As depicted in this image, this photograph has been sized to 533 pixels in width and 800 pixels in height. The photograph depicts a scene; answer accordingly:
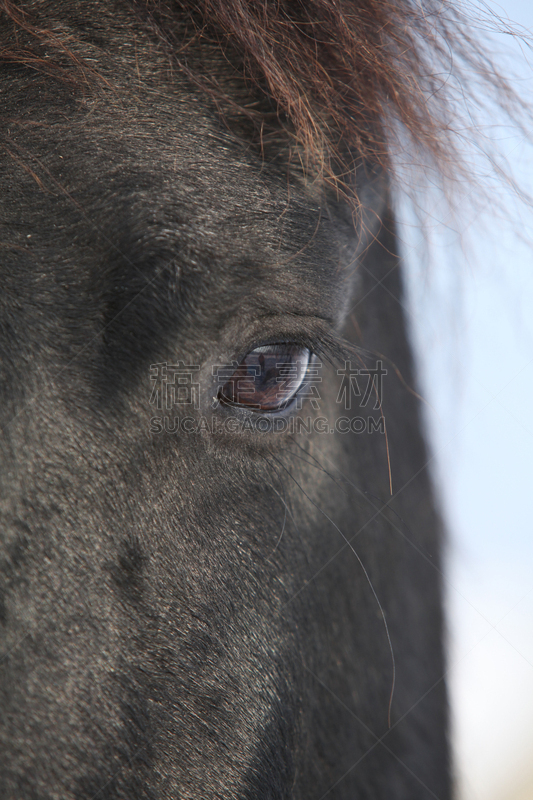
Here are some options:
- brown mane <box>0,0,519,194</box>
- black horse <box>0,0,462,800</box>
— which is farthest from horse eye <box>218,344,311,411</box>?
brown mane <box>0,0,519,194</box>

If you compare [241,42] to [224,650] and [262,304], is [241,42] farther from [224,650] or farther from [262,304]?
[224,650]

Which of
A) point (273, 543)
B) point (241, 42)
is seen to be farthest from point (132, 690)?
point (241, 42)

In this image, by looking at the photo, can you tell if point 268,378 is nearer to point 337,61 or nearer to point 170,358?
point 170,358

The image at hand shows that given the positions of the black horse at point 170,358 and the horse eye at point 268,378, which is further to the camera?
the horse eye at point 268,378

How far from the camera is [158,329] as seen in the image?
58 cm

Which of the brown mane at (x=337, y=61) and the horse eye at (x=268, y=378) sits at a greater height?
the brown mane at (x=337, y=61)

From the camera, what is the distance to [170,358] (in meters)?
0.60

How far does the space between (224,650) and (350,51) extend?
0.69 meters

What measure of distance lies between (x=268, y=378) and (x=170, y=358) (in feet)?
0.44

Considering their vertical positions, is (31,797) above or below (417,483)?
above

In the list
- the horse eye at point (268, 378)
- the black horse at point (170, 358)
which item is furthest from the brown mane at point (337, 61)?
the horse eye at point (268, 378)

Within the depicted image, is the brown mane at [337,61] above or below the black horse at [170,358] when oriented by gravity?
above

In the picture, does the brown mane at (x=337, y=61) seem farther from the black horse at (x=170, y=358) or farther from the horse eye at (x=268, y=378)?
the horse eye at (x=268, y=378)

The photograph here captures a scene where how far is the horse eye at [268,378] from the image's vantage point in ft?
2.17
